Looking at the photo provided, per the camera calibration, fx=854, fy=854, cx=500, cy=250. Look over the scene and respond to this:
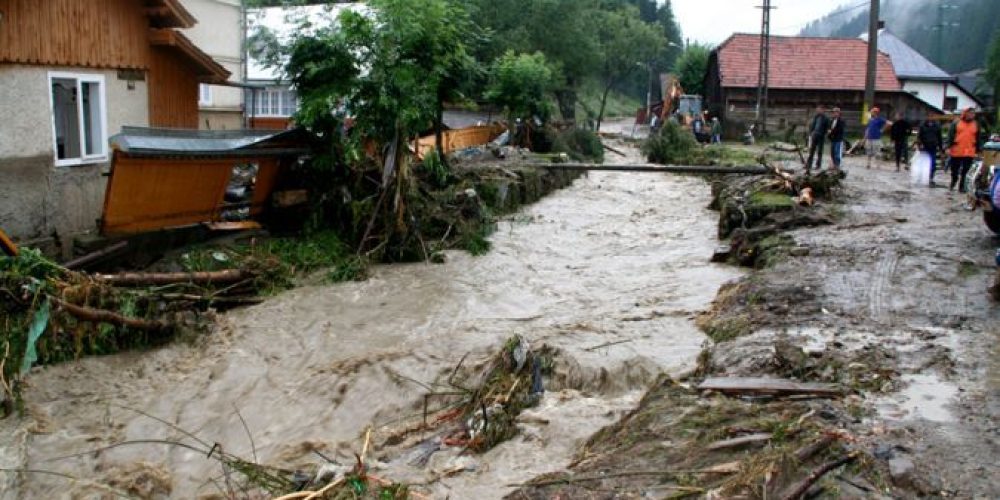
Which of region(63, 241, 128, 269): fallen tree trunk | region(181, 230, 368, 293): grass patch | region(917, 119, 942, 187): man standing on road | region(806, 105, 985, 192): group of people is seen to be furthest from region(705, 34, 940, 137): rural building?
region(63, 241, 128, 269): fallen tree trunk

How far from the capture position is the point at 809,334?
837cm

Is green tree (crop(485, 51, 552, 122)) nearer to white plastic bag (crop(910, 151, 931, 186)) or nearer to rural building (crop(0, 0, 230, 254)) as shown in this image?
white plastic bag (crop(910, 151, 931, 186))

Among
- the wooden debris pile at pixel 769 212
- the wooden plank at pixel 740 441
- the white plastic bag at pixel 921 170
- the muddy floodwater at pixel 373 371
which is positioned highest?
the white plastic bag at pixel 921 170

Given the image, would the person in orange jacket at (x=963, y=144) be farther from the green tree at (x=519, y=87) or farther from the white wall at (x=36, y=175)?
the white wall at (x=36, y=175)

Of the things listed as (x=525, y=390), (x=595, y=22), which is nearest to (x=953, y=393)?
(x=525, y=390)

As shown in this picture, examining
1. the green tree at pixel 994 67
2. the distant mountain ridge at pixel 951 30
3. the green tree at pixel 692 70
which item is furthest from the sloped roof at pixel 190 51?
the distant mountain ridge at pixel 951 30

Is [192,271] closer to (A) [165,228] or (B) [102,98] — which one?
(A) [165,228]

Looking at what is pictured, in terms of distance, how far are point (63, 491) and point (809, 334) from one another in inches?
268

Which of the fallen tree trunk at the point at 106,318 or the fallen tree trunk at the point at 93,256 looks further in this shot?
the fallen tree trunk at the point at 93,256

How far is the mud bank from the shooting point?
16.0ft

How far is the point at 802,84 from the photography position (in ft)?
145

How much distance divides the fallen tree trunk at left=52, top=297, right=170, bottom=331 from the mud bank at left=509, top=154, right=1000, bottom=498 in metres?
6.16

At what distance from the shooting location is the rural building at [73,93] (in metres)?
13.0

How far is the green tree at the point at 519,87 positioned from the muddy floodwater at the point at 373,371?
48.3 feet
